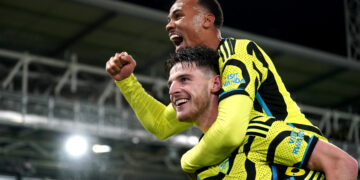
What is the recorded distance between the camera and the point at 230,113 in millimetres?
3314

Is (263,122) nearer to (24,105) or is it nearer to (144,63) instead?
(24,105)

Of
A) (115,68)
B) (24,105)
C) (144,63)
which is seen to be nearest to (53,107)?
(24,105)

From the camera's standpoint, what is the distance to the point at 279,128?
349 cm

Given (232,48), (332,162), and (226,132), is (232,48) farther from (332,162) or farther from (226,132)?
(332,162)

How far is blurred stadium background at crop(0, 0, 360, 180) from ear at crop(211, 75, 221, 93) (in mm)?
13447

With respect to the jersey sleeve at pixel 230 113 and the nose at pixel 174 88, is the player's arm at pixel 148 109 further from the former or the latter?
the jersey sleeve at pixel 230 113

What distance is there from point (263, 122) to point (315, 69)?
19998mm

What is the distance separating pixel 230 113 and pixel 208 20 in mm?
832

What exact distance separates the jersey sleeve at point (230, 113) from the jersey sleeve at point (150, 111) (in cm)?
61

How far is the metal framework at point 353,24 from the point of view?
66.7ft

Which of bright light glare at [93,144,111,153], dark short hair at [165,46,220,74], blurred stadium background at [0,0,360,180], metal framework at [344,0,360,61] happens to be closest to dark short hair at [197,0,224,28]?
dark short hair at [165,46,220,74]

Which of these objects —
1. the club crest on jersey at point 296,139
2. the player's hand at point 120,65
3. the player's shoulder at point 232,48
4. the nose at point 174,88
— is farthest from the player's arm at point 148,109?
the club crest on jersey at point 296,139

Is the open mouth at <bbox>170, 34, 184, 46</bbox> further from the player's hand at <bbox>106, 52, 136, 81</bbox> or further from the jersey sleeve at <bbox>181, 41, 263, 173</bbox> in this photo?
the jersey sleeve at <bbox>181, 41, 263, 173</bbox>

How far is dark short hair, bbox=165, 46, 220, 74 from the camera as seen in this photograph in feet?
11.9
